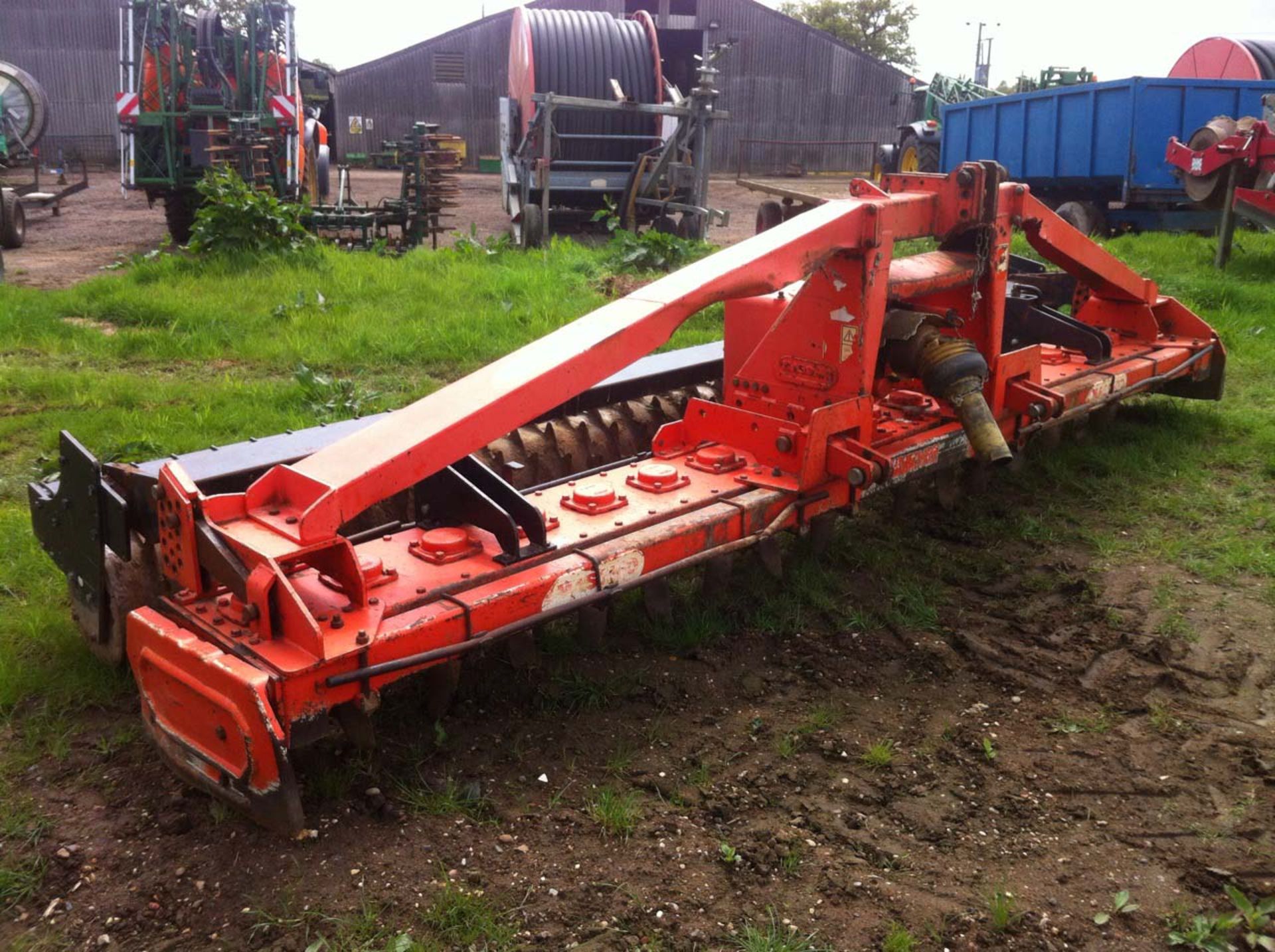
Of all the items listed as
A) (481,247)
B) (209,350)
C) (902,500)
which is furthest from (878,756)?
(481,247)

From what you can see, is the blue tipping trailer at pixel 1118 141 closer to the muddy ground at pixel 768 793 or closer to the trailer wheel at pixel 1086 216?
the trailer wheel at pixel 1086 216

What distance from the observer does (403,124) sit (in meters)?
31.0

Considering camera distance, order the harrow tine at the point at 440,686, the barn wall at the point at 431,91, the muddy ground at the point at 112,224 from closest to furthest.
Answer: the harrow tine at the point at 440,686
the muddy ground at the point at 112,224
the barn wall at the point at 431,91

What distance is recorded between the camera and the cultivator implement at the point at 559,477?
8.94 feet

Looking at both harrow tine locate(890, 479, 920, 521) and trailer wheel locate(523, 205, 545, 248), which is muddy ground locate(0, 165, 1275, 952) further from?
trailer wheel locate(523, 205, 545, 248)

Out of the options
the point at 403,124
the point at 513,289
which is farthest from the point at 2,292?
the point at 403,124

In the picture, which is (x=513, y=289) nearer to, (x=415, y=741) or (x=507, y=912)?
(x=415, y=741)

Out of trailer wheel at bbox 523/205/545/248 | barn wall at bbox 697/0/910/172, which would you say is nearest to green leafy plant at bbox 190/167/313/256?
trailer wheel at bbox 523/205/545/248

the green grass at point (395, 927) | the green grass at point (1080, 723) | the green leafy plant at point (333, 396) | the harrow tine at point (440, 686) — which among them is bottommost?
the green grass at point (395, 927)

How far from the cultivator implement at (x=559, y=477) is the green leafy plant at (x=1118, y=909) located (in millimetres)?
1407

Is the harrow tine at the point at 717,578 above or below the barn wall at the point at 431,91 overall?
below

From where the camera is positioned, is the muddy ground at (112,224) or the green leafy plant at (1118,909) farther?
the muddy ground at (112,224)

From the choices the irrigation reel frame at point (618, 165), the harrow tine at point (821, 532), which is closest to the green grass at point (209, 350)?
the irrigation reel frame at point (618, 165)

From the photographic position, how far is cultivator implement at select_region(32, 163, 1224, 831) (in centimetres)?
272
